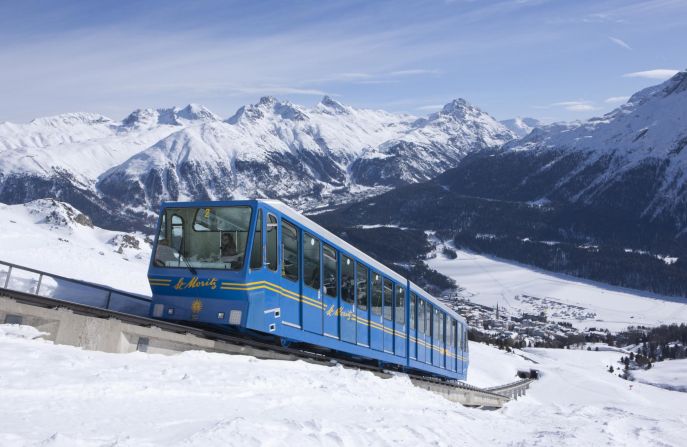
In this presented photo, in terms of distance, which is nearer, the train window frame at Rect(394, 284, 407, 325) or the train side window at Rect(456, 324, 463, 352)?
the train window frame at Rect(394, 284, 407, 325)

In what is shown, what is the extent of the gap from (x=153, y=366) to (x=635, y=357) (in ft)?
647

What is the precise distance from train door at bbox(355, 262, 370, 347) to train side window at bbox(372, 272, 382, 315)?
0.56 metres

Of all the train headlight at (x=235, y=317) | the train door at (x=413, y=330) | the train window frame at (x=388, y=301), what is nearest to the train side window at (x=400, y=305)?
the train window frame at (x=388, y=301)

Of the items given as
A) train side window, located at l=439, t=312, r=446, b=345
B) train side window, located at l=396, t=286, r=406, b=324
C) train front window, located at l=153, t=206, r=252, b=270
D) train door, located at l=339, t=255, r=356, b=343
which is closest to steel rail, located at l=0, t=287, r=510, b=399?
train door, located at l=339, t=255, r=356, b=343

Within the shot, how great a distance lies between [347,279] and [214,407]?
389 inches

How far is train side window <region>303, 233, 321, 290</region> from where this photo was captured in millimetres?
17000

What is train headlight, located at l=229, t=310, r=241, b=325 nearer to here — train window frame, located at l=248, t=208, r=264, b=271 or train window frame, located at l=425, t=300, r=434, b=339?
train window frame, located at l=248, t=208, r=264, b=271

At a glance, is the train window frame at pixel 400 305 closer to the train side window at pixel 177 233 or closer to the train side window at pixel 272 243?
the train side window at pixel 272 243

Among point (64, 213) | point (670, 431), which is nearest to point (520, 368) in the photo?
point (64, 213)

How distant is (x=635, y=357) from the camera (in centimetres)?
18362

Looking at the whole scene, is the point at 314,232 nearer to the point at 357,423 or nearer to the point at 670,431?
the point at 357,423

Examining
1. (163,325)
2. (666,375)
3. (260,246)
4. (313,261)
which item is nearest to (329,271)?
(313,261)

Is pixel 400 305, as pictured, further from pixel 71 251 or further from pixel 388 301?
pixel 71 251

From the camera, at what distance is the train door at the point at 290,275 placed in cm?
1593
